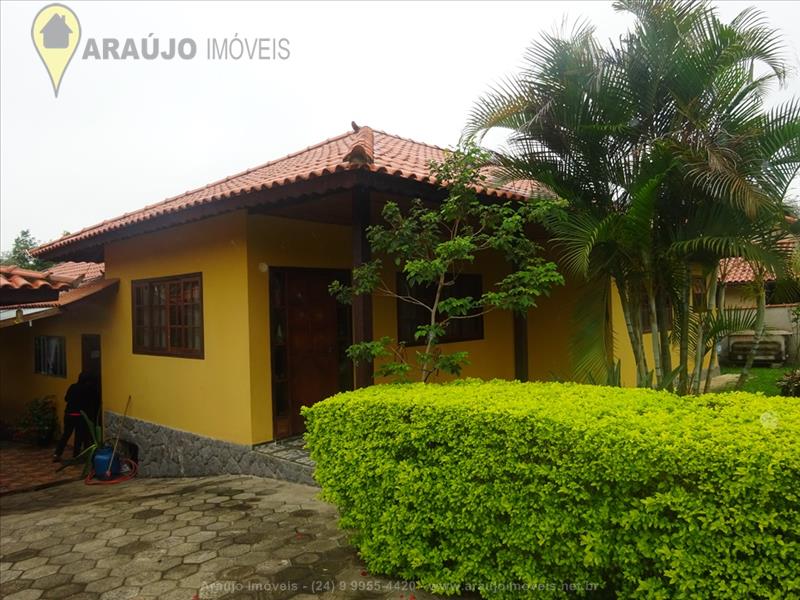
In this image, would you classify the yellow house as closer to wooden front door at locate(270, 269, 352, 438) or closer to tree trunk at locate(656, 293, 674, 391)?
wooden front door at locate(270, 269, 352, 438)

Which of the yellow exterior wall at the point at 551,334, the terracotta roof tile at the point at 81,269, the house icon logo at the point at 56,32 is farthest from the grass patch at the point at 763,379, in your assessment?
the terracotta roof tile at the point at 81,269

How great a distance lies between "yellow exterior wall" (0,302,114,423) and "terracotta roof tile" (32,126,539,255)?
138 cm

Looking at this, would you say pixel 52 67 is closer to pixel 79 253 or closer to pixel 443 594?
pixel 79 253

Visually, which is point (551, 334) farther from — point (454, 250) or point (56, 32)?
point (56, 32)

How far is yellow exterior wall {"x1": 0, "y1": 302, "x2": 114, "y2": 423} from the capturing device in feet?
30.7

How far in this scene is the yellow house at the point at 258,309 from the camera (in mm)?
5379

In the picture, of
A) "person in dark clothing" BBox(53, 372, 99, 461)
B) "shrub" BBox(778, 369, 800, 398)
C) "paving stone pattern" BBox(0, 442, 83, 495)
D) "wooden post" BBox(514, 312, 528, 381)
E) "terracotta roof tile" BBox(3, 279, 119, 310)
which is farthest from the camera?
"person in dark clothing" BBox(53, 372, 99, 461)

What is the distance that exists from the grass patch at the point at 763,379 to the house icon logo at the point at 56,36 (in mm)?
12185

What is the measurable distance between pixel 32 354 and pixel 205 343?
832 cm

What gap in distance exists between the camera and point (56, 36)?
22.3 feet

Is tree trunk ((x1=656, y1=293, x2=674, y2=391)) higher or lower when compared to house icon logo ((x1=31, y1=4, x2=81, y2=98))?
lower

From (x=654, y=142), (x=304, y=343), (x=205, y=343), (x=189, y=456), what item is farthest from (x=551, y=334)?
(x=189, y=456)

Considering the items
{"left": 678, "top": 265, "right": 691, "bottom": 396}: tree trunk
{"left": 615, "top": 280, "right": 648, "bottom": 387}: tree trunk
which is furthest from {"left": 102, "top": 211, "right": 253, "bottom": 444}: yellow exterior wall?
{"left": 678, "top": 265, "right": 691, "bottom": 396}: tree trunk

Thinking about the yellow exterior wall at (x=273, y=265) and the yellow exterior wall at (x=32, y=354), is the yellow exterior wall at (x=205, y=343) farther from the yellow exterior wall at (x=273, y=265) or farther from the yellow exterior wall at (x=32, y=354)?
the yellow exterior wall at (x=32, y=354)
